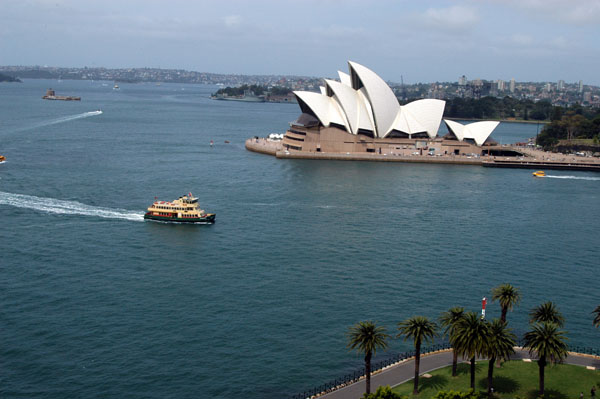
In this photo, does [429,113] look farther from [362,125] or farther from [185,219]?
[185,219]

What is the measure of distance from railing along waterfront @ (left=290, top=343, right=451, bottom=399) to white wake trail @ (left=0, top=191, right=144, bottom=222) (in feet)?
74.7

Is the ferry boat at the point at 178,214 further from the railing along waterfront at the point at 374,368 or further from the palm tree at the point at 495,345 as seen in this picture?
the palm tree at the point at 495,345

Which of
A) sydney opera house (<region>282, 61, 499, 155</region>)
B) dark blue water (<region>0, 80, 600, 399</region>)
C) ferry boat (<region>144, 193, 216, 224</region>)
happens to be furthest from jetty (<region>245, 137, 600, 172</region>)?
ferry boat (<region>144, 193, 216, 224</region>)

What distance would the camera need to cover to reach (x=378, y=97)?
Answer: 73.6 metres

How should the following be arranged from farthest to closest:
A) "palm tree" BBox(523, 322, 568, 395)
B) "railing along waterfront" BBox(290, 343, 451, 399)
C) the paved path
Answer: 1. "railing along waterfront" BBox(290, 343, 451, 399)
2. the paved path
3. "palm tree" BBox(523, 322, 568, 395)

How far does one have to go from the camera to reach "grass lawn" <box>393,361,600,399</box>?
20.0 meters

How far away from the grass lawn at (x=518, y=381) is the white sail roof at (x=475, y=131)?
57859mm

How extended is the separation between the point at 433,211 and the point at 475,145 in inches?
1290

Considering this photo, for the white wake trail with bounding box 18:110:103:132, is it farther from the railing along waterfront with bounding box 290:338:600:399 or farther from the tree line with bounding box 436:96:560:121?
the tree line with bounding box 436:96:560:121

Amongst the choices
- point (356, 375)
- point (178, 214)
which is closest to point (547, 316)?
point (356, 375)

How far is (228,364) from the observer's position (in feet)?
74.9

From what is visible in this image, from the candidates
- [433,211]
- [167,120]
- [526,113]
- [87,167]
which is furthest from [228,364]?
[526,113]

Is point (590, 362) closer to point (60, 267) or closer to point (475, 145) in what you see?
point (60, 267)

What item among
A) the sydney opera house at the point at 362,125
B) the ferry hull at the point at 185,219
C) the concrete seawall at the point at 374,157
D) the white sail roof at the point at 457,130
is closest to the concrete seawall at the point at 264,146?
the sydney opera house at the point at 362,125
